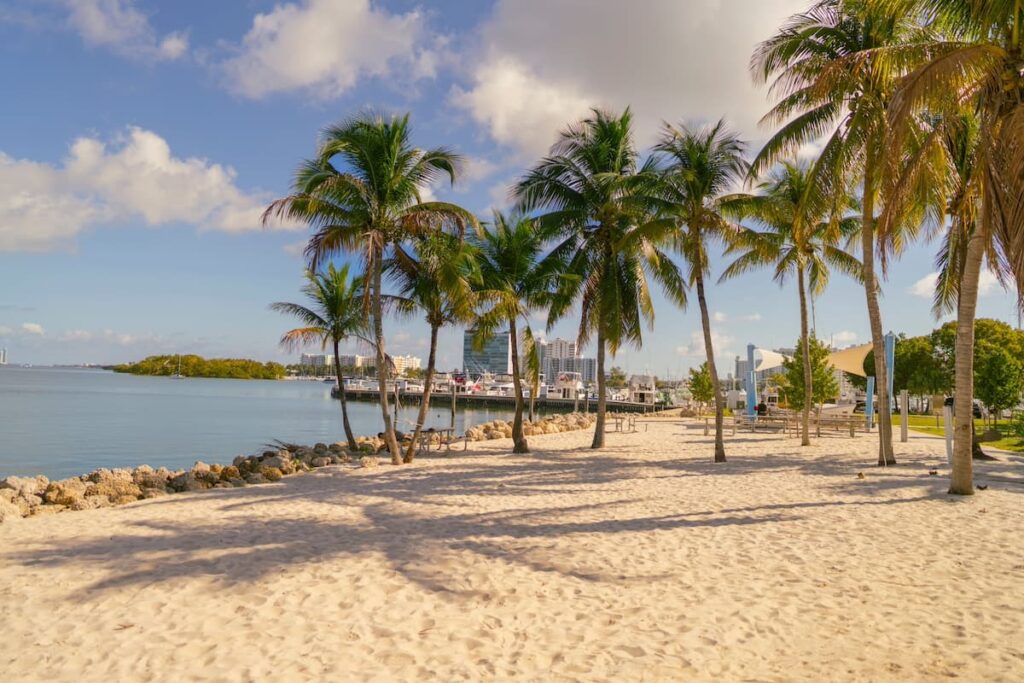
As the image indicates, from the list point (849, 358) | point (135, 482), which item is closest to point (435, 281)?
point (135, 482)

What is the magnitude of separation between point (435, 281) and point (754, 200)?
7.88 m

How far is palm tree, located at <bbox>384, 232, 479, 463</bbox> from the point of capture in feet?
45.1

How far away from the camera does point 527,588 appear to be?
548 cm

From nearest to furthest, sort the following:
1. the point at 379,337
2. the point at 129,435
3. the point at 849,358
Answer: the point at 379,337, the point at 849,358, the point at 129,435

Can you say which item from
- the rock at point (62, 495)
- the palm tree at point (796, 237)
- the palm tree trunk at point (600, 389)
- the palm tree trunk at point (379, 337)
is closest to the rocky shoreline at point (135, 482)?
the rock at point (62, 495)

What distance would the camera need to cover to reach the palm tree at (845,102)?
37.1 feet

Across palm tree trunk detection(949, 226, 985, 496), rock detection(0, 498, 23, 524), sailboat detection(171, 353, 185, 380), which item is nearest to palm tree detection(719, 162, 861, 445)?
palm tree trunk detection(949, 226, 985, 496)

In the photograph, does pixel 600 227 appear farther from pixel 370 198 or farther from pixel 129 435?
pixel 129 435

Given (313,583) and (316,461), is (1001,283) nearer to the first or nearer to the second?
(313,583)

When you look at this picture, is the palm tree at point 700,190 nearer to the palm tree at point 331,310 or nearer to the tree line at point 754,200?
the tree line at point 754,200

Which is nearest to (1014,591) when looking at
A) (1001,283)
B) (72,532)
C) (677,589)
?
(677,589)

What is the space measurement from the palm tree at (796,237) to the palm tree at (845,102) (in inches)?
60.5

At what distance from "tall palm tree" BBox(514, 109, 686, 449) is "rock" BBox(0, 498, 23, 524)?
39.7 ft

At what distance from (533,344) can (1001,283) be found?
35.6 feet
